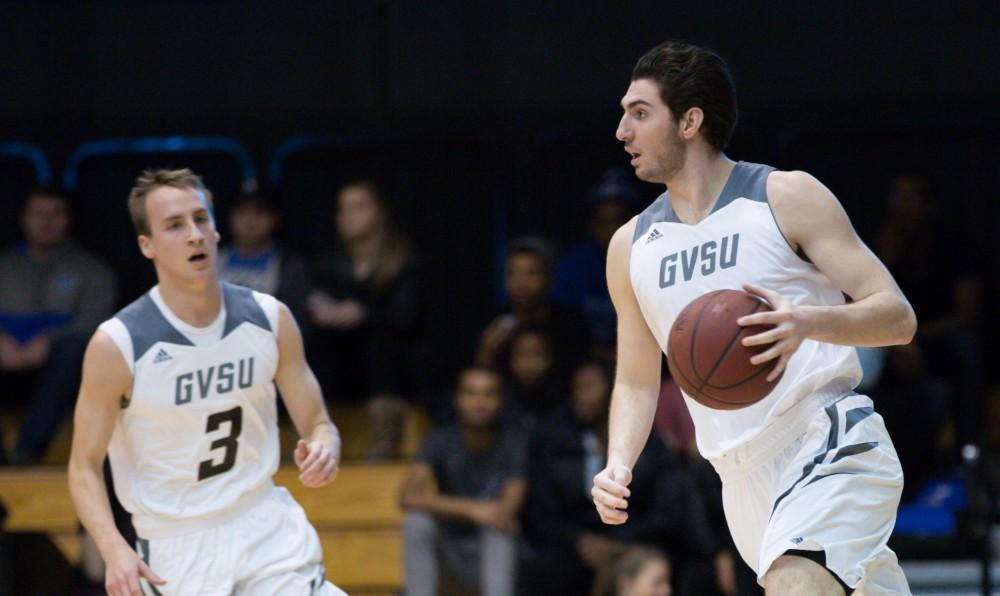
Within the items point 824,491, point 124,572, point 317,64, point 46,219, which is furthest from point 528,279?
point 824,491

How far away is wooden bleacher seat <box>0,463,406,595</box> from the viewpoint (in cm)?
710

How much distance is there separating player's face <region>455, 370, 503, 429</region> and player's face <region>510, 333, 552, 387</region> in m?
0.28

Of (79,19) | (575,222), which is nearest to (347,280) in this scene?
(575,222)

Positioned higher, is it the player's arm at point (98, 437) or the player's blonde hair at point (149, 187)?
the player's blonde hair at point (149, 187)

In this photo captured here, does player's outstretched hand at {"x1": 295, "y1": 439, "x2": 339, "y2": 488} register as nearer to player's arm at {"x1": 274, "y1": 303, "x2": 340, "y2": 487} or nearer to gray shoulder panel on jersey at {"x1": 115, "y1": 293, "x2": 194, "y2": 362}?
player's arm at {"x1": 274, "y1": 303, "x2": 340, "y2": 487}

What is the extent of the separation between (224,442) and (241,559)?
363 millimetres

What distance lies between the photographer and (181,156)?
28.3 ft

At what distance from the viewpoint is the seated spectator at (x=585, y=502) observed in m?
6.46

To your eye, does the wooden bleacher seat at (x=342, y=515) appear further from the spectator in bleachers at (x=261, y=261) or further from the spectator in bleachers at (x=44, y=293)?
the spectator in bleachers at (x=261, y=261)

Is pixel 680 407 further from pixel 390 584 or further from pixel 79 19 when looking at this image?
pixel 79 19

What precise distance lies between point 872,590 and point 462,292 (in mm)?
4984

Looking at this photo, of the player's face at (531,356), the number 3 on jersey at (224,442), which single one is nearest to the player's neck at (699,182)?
the number 3 on jersey at (224,442)

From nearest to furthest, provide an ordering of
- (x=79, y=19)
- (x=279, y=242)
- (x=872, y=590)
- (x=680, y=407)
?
(x=872, y=590)
(x=680, y=407)
(x=279, y=242)
(x=79, y=19)

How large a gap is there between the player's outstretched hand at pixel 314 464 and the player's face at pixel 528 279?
309cm
